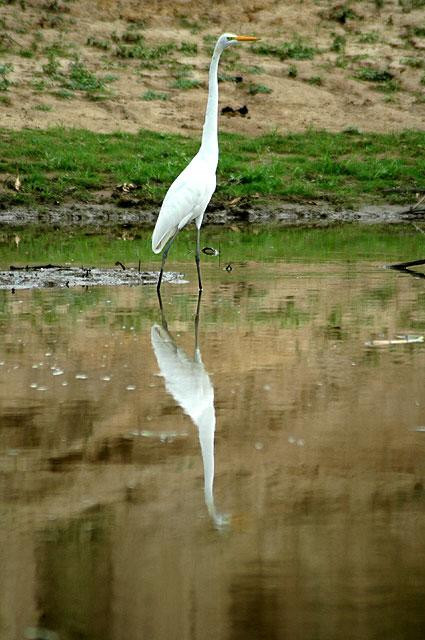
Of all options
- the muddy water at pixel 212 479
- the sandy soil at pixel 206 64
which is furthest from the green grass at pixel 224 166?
the muddy water at pixel 212 479

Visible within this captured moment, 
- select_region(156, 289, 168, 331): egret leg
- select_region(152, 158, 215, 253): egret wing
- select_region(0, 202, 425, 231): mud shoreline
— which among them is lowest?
select_region(0, 202, 425, 231): mud shoreline

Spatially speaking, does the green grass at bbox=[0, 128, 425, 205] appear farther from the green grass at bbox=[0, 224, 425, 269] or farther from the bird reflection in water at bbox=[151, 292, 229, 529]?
the bird reflection in water at bbox=[151, 292, 229, 529]

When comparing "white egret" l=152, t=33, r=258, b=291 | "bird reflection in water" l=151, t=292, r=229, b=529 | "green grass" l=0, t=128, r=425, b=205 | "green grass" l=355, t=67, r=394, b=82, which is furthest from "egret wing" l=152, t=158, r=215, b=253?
"green grass" l=355, t=67, r=394, b=82

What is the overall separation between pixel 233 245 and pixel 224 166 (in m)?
5.59

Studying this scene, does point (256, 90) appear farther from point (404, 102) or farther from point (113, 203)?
point (113, 203)

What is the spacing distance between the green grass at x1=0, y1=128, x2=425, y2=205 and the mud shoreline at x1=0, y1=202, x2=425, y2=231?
1.01 ft

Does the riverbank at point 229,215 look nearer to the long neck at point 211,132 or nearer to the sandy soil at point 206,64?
the sandy soil at point 206,64

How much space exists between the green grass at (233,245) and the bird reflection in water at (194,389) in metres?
4.28

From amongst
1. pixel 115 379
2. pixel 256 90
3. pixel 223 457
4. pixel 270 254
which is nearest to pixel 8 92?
pixel 256 90

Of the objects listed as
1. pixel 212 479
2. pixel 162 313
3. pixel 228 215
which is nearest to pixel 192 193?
pixel 162 313

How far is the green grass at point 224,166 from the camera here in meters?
18.5

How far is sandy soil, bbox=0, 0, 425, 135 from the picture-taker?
22.8 meters

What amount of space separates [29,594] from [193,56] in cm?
2378

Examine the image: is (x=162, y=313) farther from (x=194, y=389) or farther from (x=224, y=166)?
(x=224, y=166)
